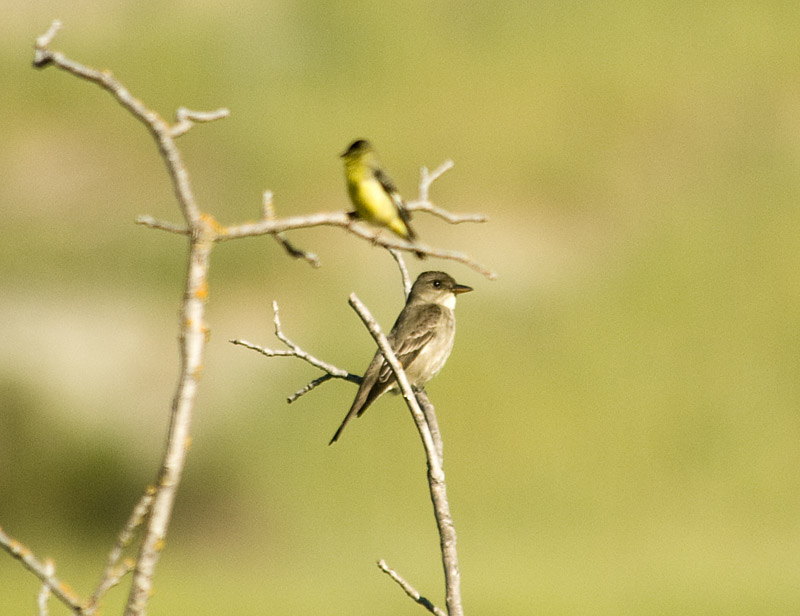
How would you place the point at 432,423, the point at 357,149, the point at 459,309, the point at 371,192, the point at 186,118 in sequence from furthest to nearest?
1. the point at 459,309
2. the point at 357,149
3. the point at 371,192
4. the point at 432,423
5. the point at 186,118

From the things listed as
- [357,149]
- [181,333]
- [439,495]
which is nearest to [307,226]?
[181,333]

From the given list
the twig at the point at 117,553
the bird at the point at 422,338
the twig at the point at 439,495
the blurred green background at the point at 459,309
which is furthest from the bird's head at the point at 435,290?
the blurred green background at the point at 459,309

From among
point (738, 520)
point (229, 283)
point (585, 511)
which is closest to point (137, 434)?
point (229, 283)

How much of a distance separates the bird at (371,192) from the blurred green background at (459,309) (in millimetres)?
16425

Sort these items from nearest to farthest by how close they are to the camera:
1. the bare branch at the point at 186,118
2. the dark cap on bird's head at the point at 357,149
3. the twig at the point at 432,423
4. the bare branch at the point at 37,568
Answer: the bare branch at the point at 37,568
the bare branch at the point at 186,118
the twig at the point at 432,423
the dark cap on bird's head at the point at 357,149

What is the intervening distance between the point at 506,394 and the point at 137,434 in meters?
8.17

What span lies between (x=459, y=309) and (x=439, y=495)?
82.0 ft

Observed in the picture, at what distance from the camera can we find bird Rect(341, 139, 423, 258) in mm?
6551

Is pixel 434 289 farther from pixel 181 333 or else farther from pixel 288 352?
pixel 181 333

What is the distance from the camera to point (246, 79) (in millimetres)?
38562

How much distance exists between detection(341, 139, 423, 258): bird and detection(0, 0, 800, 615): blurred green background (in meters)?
16.4

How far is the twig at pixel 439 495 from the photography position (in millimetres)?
4112

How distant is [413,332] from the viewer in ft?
31.7

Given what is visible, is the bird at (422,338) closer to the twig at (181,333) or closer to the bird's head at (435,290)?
the bird's head at (435,290)
